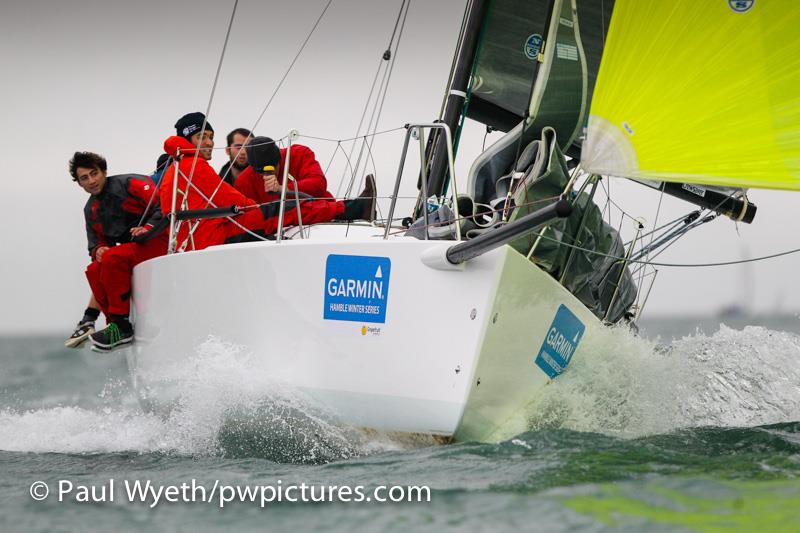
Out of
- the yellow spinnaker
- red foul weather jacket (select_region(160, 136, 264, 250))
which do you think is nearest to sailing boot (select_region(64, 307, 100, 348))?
red foul weather jacket (select_region(160, 136, 264, 250))

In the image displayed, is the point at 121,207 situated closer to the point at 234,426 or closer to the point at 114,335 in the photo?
the point at 114,335

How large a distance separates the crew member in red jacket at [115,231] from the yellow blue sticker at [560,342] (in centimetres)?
302

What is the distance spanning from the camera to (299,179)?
6.16 meters

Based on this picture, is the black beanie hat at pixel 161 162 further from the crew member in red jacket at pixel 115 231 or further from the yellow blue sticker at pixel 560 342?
the yellow blue sticker at pixel 560 342

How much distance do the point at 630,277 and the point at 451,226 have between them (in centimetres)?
187

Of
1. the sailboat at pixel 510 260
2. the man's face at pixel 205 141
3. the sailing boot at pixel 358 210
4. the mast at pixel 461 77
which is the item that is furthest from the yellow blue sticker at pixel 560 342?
the man's face at pixel 205 141

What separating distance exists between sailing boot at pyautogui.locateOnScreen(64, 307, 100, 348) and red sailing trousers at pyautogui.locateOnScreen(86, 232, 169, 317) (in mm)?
270

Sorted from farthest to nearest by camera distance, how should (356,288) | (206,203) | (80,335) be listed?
1. (80,335)
2. (206,203)
3. (356,288)

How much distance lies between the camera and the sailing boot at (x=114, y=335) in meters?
6.65

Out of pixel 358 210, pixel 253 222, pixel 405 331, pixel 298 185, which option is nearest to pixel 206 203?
pixel 253 222

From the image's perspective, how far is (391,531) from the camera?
2.92 metres

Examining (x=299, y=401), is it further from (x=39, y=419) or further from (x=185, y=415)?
(x=39, y=419)

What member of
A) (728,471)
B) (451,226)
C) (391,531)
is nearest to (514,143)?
(451,226)

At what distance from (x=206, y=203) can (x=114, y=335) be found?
4.49 ft
